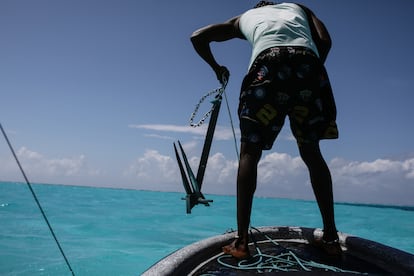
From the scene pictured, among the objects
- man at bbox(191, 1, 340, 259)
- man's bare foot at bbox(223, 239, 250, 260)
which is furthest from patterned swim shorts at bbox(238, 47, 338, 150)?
man's bare foot at bbox(223, 239, 250, 260)

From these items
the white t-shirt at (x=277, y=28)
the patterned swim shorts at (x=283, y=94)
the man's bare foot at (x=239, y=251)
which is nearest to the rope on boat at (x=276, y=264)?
the man's bare foot at (x=239, y=251)

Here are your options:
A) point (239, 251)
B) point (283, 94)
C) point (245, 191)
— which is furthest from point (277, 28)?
point (239, 251)

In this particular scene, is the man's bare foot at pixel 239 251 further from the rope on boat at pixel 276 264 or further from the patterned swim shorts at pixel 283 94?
the patterned swim shorts at pixel 283 94

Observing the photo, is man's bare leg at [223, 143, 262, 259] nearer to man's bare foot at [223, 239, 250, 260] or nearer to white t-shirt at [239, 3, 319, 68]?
man's bare foot at [223, 239, 250, 260]

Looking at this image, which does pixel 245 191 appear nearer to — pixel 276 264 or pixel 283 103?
pixel 276 264

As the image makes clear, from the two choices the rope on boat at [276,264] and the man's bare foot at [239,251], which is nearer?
the rope on boat at [276,264]

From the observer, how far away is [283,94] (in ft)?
6.76

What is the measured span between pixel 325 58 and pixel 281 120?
66cm

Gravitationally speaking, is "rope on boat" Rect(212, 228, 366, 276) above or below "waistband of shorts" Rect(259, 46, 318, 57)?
below

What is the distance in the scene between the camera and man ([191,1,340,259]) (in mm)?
2055

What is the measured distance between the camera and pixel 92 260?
1224 centimetres

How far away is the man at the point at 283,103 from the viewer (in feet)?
6.74

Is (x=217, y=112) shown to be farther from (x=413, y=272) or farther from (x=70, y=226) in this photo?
(x=70, y=226)

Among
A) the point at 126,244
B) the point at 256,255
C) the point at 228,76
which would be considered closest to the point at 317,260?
the point at 256,255
